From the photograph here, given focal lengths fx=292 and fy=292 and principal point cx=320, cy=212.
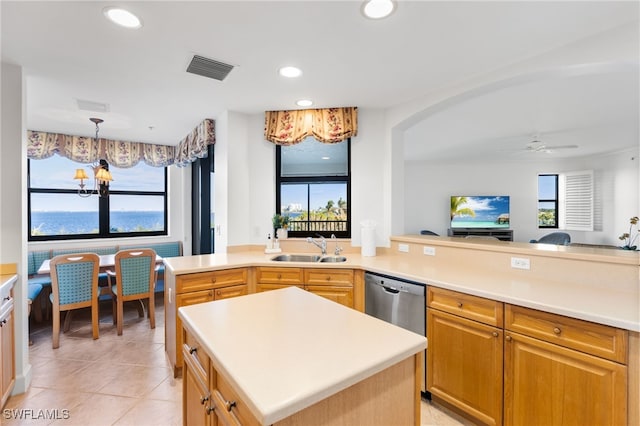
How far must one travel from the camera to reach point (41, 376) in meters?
2.39

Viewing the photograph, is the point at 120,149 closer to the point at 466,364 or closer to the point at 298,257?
the point at 298,257

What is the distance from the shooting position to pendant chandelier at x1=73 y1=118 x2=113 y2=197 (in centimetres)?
370

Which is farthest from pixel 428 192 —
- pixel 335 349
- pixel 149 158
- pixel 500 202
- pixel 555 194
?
pixel 335 349

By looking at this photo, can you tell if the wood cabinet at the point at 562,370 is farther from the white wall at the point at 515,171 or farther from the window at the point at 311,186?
the window at the point at 311,186

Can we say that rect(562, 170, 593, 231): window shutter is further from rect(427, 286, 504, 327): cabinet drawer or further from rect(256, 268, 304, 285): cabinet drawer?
rect(256, 268, 304, 285): cabinet drawer

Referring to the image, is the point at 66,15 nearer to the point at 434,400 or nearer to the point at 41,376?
the point at 41,376

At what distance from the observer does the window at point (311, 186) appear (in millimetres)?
3389

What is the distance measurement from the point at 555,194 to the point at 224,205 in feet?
24.9

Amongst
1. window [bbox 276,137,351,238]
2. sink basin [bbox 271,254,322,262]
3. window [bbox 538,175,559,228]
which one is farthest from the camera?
window [bbox 538,175,559,228]

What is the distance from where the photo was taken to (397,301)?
2215 millimetres

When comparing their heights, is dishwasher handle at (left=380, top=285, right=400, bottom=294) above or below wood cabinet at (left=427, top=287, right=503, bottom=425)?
above

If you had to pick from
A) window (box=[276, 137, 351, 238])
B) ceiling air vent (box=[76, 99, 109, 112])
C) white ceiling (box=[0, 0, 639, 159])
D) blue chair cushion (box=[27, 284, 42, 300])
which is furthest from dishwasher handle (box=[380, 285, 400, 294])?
blue chair cushion (box=[27, 284, 42, 300])

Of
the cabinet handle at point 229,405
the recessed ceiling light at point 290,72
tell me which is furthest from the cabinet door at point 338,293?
the recessed ceiling light at point 290,72

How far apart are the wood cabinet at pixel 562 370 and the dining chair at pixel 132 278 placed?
3552 millimetres
